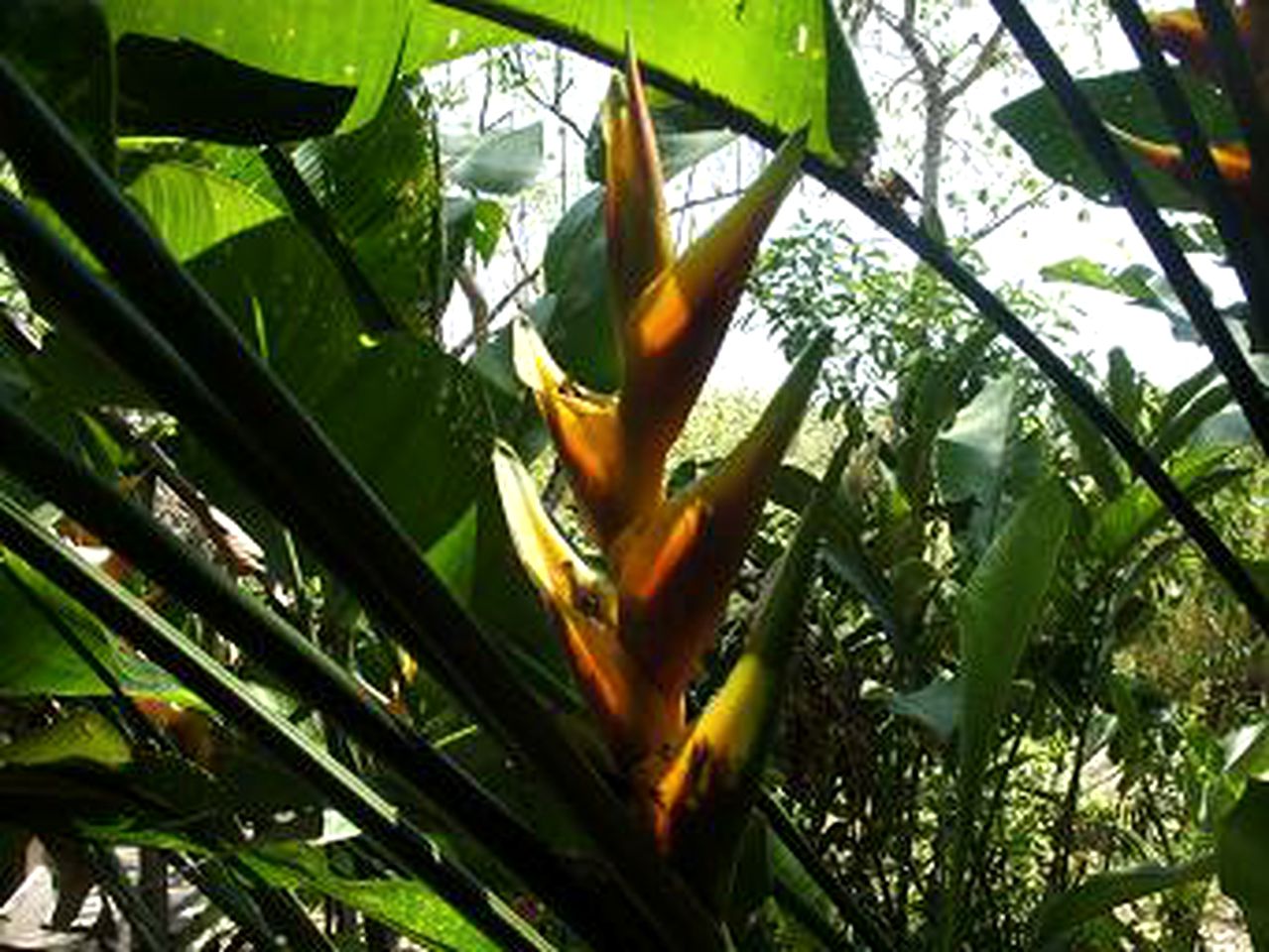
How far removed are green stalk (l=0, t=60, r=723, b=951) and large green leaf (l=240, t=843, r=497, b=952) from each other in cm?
24

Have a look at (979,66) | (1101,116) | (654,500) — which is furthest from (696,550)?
→ (979,66)

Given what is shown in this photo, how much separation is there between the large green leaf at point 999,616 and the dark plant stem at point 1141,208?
0.19 m

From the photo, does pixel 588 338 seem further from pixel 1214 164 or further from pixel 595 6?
pixel 1214 164

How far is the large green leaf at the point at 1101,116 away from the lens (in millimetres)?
749

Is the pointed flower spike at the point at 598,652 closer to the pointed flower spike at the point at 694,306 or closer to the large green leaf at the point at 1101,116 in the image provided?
the pointed flower spike at the point at 694,306

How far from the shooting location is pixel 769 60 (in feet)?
2.14

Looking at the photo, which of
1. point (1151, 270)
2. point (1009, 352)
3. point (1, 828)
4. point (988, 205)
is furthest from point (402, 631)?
point (988, 205)

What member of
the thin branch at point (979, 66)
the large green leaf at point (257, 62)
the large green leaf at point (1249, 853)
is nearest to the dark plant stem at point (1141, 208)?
the large green leaf at point (1249, 853)

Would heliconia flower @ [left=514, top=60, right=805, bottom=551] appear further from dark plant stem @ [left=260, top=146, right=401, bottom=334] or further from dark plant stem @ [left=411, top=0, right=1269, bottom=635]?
dark plant stem @ [left=260, top=146, right=401, bottom=334]

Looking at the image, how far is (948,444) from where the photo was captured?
1.34m

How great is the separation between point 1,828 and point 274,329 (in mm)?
295

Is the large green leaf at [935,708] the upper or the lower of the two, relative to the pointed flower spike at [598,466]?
upper

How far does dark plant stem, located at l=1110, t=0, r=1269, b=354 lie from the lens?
1.65ft

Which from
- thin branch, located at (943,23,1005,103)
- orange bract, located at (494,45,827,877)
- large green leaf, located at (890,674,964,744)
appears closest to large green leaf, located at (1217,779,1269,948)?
orange bract, located at (494,45,827,877)
